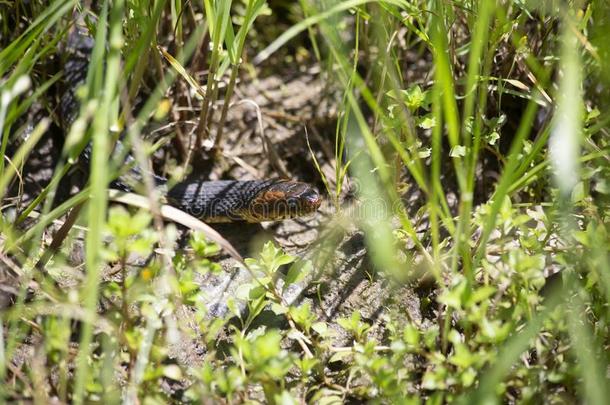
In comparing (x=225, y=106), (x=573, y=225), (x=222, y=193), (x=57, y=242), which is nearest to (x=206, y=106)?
(x=225, y=106)

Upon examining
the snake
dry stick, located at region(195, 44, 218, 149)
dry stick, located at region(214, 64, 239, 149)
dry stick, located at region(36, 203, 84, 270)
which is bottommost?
dry stick, located at region(36, 203, 84, 270)

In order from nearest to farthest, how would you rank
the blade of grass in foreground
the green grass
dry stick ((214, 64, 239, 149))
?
the blade of grass in foreground, the green grass, dry stick ((214, 64, 239, 149))

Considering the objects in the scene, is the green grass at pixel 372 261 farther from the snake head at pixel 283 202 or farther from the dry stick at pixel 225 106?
the snake head at pixel 283 202

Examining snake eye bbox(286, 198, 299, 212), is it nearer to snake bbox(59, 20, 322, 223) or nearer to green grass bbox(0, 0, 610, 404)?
snake bbox(59, 20, 322, 223)

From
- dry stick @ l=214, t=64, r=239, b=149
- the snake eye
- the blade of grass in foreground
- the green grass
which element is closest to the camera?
the blade of grass in foreground

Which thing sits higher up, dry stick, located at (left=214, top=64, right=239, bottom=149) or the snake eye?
dry stick, located at (left=214, top=64, right=239, bottom=149)

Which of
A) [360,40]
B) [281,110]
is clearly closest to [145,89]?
[281,110]

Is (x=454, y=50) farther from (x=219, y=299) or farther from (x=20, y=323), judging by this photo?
(x=20, y=323)

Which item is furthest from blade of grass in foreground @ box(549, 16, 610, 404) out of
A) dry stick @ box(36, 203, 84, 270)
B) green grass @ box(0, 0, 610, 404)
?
dry stick @ box(36, 203, 84, 270)

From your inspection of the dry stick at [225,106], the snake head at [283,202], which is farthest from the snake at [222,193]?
the dry stick at [225,106]
